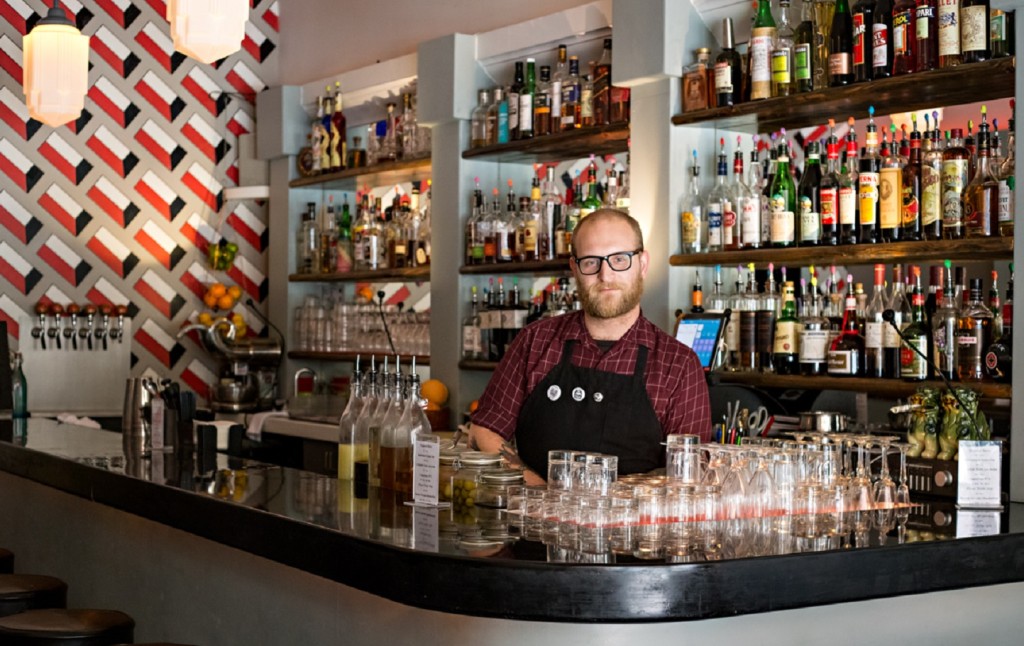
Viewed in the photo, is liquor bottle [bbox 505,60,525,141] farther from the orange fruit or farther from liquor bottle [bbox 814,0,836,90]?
liquor bottle [bbox 814,0,836,90]

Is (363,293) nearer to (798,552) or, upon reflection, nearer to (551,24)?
(551,24)

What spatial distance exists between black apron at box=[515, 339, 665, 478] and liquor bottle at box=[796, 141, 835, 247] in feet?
2.80

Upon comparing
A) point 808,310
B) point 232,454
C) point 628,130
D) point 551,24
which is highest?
point 551,24

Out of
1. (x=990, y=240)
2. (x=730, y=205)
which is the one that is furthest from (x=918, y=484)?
(x=730, y=205)

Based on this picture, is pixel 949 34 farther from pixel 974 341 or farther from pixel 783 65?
pixel 974 341

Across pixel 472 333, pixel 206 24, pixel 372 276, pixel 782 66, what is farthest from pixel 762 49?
pixel 372 276

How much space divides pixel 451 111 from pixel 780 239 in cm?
195

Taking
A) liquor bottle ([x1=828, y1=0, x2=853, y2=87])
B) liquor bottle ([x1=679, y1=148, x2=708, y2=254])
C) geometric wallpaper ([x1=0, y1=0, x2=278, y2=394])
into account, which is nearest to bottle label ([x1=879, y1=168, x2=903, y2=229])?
liquor bottle ([x1=828, y1=0, x2=853, y2=87])

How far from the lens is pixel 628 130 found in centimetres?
505

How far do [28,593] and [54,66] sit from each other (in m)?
1.95

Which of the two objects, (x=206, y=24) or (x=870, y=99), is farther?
(x=870, y=99)

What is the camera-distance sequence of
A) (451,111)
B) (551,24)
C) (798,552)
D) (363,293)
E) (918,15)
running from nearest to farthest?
(798,552) < (918,15) < (551,24) < (451,111) < (363,293)

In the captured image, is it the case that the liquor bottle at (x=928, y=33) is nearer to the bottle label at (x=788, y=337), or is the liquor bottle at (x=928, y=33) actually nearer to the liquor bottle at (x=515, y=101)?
the bottle label at (x=788, y=337)

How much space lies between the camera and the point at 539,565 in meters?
2.26
